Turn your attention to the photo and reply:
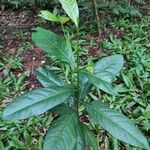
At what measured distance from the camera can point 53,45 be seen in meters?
2.03

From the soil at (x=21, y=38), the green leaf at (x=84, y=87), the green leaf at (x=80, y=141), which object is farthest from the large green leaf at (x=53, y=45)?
the soil at (x=21, y=38)

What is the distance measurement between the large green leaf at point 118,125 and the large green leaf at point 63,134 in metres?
0.15

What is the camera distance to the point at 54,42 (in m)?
2.04

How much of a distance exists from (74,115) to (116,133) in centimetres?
37

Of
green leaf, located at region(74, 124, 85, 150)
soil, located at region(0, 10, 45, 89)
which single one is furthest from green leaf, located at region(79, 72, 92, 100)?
soil, located at region(0, 10, 45, 89)

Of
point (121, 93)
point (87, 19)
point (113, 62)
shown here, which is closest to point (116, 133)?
point (113, 62)

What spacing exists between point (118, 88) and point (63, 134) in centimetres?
202

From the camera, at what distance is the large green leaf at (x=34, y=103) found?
6.06ft

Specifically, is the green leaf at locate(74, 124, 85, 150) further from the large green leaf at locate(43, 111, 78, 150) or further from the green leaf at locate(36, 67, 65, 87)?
the green leaf at locate(36, 67, 65, 87)

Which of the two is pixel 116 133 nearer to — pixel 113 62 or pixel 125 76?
pixel 113 62

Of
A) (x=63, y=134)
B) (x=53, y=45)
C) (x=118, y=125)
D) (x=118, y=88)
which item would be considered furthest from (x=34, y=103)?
(x=118, y=88)

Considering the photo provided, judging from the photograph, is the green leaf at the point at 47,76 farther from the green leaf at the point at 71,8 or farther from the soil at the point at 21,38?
the soil at the point at 21,38

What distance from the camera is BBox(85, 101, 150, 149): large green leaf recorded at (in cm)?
188

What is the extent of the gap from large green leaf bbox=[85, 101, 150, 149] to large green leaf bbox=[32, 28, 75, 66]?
35cm
